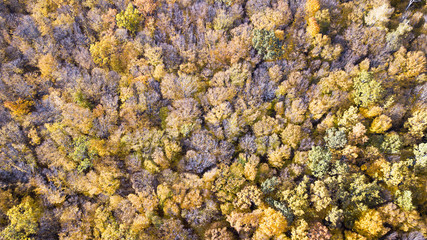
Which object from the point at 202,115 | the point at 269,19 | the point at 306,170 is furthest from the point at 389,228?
the point at 269,19

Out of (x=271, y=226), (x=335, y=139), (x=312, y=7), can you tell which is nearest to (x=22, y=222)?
(x=271, y=226)

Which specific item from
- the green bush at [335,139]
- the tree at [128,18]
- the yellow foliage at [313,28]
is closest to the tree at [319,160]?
the green bush at [335,139]

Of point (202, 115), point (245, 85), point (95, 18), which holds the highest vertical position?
point (95, 18)

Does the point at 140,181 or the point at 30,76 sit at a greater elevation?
the point at 30,76

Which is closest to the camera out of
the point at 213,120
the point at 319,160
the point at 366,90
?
the point at 319,160

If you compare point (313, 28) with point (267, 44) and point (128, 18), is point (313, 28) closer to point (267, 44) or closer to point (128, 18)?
point (267, 44)

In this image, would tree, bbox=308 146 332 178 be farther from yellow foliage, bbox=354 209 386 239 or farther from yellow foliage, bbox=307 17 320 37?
yellow foliage, bbox=307 17 320 37

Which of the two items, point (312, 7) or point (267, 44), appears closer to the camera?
point (267, 44)

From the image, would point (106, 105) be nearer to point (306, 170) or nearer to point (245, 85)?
point (245, 85)

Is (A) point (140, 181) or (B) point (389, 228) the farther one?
(A) point (140, 181)
